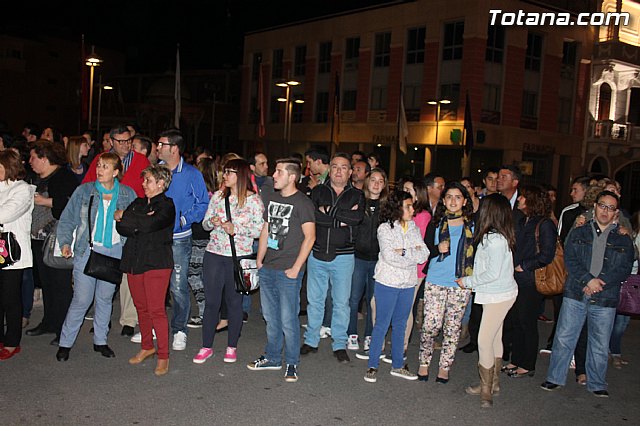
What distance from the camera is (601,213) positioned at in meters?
5.96

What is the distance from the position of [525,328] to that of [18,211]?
545 cm

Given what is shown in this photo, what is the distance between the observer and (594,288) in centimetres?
587

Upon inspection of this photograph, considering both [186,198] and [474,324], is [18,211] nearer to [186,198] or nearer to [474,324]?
[186,198]

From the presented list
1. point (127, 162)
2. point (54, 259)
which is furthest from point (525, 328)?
point (54, 259)

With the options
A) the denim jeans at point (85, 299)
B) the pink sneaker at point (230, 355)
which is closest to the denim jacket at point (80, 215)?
the denim jeans at point (85, 299)

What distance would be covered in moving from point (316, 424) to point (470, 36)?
28563 mm

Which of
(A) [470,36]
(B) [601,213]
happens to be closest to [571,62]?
(A) [470,36]

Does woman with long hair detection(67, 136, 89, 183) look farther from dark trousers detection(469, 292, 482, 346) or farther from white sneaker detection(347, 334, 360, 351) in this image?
dark trousers detection(469, 292, 482, 346)

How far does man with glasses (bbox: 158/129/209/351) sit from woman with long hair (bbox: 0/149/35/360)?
1.47m

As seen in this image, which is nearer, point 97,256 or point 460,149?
point 97,256

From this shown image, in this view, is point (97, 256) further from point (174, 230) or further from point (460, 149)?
point (460, 149)

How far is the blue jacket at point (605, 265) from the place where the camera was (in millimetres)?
5930

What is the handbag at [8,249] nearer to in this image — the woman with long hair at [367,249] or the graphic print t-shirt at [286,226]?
the graphic print t-shirt at [286,226]

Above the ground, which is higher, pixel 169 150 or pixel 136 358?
pixel 169 150
